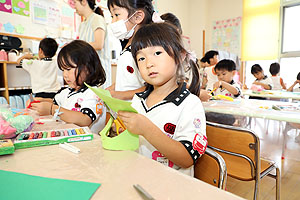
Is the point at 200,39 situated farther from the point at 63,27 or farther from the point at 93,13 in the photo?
the point at 93,13

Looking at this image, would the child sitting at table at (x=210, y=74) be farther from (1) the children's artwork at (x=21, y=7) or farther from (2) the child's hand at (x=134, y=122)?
(1) the children's artwork at (x=21, y=7)

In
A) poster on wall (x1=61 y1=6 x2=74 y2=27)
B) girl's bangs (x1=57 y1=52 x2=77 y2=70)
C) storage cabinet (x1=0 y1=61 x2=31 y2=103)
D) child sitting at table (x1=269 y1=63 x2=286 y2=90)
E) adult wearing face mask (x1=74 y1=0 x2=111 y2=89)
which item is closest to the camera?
girl's bangs (x1=57 y1=52 x2=77 y2=70)

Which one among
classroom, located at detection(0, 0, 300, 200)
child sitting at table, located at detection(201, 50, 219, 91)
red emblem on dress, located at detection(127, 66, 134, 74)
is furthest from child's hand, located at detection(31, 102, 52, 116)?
child sitting at table, located at detection(201, 50, 219, 91)

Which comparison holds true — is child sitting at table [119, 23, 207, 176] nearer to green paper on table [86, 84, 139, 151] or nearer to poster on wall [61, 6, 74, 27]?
green paper on table [86, 84, 139, 151]

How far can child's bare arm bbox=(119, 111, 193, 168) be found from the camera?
58 cm

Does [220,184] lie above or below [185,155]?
below

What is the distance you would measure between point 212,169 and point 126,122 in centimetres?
35

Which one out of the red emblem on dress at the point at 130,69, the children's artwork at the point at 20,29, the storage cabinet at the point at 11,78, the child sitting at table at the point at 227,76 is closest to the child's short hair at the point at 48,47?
the storage cabinet at the point at 11,78

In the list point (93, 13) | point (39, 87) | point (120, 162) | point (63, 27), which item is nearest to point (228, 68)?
point (93, 13)

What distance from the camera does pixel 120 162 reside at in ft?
1.58

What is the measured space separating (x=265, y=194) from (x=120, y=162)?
155 centimetres

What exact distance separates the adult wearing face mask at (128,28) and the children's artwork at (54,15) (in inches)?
98.4

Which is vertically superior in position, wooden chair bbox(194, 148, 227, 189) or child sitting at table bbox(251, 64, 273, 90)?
child sitting at table bbox(251, 64, 273, 90)

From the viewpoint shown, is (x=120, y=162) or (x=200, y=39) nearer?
(x=120, y=162)
